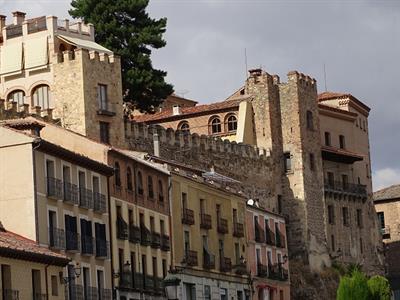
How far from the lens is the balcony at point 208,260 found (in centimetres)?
7831

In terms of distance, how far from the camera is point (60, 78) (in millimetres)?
84625

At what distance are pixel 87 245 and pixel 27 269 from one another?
28.7 feet

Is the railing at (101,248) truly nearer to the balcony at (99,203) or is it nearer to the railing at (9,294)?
the balcony at (99,203)

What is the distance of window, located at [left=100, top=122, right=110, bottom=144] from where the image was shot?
276 feet

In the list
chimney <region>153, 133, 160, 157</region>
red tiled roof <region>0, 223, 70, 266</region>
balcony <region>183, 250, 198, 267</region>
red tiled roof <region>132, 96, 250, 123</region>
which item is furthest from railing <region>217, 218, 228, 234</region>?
red tiled roof <region>132, 96, 250, 123</region>

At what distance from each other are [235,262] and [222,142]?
21.8m

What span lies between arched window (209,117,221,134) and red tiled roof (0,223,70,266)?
53142 millimetres

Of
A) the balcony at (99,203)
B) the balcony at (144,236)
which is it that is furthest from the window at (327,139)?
the balcony at (99,203)

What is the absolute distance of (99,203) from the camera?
Answer: 213 feet

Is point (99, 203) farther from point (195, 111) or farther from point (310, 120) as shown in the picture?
point (310, 120)

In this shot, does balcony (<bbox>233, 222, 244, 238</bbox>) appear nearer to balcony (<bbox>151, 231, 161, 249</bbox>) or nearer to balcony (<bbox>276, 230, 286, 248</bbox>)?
balcony (<bbox>276, 230, 286, 248</bbox>)

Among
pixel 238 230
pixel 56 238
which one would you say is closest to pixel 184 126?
pixel 238 230

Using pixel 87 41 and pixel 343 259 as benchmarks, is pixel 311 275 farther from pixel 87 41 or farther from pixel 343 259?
pixel 87 41

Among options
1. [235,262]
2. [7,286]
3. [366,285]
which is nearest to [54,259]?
[7,286]
